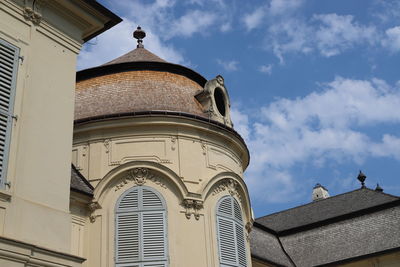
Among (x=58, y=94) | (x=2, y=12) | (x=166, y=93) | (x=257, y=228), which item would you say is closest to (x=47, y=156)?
(x=58, y=94)

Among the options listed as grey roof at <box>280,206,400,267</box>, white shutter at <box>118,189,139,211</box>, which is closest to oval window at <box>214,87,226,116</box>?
white shutter at <box>118,189,139,211</box>

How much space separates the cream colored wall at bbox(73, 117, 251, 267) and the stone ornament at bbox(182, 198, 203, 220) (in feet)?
0.09

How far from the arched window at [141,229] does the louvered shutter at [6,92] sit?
591 cm

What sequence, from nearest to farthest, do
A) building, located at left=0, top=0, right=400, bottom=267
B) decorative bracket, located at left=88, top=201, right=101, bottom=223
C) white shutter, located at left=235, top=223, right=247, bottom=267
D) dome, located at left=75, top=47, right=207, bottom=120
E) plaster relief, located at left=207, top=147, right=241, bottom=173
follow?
building, located at left=0, top=0, right=400, bottom=267 < decorative bracket, located at left=88, top=201, right=101, bottom=223 < white shutter, located at left=235, top=223, right=247, bottom=267 < plaster relief, located at left=207, top=147, right=241, bottom=173 < dome, located at left=75, top=47, right=207, bottom=120

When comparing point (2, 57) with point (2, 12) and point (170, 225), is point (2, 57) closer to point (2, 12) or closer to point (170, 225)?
point (2, 12)

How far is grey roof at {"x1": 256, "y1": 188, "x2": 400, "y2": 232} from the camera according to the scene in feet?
82.7

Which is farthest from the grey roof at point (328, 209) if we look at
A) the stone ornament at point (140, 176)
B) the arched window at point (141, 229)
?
the arched window at point (141, 229)

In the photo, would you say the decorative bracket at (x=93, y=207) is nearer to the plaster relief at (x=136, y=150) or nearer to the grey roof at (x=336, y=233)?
the plaster relief at (x=136, y=150)

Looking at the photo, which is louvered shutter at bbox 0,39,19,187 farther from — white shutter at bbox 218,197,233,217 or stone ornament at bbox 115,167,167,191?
white shutter at bbox 218,197,233,217

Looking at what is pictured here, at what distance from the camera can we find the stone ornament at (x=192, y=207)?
46.8 feet

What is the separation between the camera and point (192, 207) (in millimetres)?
14359

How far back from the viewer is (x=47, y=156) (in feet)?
29.1

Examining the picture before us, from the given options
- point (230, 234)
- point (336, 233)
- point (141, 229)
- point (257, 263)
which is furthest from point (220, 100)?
point (336, 233)

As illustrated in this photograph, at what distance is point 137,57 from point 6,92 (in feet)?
29.6
